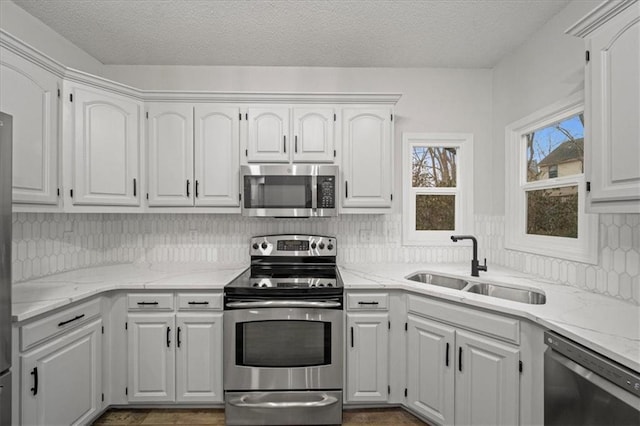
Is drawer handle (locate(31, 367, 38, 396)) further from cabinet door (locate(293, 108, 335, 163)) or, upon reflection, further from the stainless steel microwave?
cabinet door (locate(293, 108, 335, 163))

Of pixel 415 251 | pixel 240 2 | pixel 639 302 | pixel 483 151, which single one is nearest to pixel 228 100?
pixel 240 2

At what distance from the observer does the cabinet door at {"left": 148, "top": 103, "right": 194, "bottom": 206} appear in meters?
2.40

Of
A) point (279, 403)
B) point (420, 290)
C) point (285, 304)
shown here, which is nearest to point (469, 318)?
point (420, 290)

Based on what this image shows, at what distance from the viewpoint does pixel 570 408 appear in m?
1.25

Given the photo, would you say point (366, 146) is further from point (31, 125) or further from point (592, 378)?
point (31, 125)

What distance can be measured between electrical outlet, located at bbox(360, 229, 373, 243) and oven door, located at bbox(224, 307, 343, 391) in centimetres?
91

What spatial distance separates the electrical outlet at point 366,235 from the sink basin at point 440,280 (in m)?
0.54

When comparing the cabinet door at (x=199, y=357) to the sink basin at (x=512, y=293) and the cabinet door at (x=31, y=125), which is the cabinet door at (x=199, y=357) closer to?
the cabinet door at (x=31, y=125)

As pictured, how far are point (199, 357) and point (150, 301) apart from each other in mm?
524

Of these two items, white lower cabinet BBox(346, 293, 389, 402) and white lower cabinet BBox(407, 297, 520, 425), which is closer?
white lower cabinet BBox(407, 297, 520, 425)

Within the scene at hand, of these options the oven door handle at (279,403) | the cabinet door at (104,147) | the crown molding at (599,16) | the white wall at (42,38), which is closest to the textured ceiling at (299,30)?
the white wall at (42,38)

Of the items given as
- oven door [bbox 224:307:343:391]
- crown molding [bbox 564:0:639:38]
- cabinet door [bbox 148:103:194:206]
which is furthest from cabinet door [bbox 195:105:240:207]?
crown molding [bbox 564:0:639:38]

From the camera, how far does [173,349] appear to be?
6.70 feet

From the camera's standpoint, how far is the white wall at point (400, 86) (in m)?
2.73
